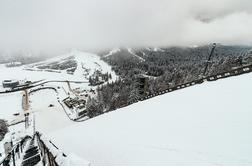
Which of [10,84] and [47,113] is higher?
[47,113]

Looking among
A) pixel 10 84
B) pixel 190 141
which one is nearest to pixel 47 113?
pixel 190 141

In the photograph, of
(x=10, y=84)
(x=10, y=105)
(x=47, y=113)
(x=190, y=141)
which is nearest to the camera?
(x=190, y=141)

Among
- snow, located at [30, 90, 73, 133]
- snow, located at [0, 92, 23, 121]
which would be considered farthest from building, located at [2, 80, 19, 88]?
snow, located at [30, 90, 73, 133]

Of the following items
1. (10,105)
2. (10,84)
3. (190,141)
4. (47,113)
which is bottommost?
(10,84)

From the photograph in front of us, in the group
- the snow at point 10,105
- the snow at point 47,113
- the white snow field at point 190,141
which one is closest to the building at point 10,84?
the snow at point 10,105

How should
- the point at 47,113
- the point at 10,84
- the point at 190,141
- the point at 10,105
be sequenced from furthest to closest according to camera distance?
the point at 10,84 < the point at 10,105 < the point at 47,113 < the point at 190,141

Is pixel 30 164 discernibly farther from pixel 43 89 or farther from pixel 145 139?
pixel 43 89

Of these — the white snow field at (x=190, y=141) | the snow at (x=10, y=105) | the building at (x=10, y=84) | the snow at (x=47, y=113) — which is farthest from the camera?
the building at (x=10, y=84)

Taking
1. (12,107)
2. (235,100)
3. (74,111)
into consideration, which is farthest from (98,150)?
(12,107)

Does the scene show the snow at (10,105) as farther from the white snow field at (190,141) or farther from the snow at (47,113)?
the white snow field at (190,141)

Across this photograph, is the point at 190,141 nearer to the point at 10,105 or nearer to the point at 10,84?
the point at 10,105

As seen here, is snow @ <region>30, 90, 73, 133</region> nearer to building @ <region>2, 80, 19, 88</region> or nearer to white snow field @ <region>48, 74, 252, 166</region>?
building @ <region>2, 80, 19, 88</region>

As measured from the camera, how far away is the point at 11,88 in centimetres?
14400

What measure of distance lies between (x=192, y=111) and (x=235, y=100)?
2.19 m
